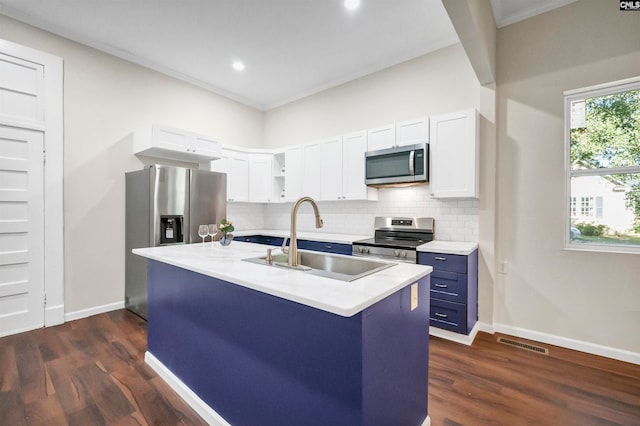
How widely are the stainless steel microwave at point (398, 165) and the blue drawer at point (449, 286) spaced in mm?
1066

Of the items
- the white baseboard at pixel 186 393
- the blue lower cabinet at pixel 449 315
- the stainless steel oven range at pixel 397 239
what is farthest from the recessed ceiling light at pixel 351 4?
the white baseboard at pixel 186 393

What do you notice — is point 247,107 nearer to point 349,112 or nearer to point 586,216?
point 349,112

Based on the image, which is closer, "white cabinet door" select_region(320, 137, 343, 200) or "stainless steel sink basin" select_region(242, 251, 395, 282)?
"stainless steel sink basin" select_region(242, 251, 395, 282)

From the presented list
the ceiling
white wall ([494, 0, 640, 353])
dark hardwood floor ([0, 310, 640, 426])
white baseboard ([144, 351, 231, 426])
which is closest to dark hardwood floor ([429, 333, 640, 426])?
dark hardwood floor ([0, 310, 640, 426])

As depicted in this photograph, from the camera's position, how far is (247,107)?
5.27 meters

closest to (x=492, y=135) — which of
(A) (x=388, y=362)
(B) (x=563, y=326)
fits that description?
(B) (x=563, y=326)

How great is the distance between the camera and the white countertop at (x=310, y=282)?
1069mm

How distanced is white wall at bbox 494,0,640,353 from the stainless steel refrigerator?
3.47m

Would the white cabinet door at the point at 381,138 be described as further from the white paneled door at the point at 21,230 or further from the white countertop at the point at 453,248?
the white paneled door at the point at 21,230

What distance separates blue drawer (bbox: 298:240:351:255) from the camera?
360cm

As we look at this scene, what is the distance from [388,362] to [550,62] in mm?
3188

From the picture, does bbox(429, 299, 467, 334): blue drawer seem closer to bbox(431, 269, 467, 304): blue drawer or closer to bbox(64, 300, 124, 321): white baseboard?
bbox(431, 269, 467, 304): blue drawer

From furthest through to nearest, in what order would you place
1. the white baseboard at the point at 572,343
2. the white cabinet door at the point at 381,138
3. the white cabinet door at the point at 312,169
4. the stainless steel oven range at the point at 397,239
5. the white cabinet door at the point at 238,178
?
the white cabinet door at the point at 238,178 → the white cabinet door at the point at 312,169 → the white cabinet door at the point at 381,138 → the stainless steel oven range at the point at 397,239 → the white baseboard at the point at 572,343

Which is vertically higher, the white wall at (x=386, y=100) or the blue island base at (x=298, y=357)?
the white wall at (x=386, y=100)
